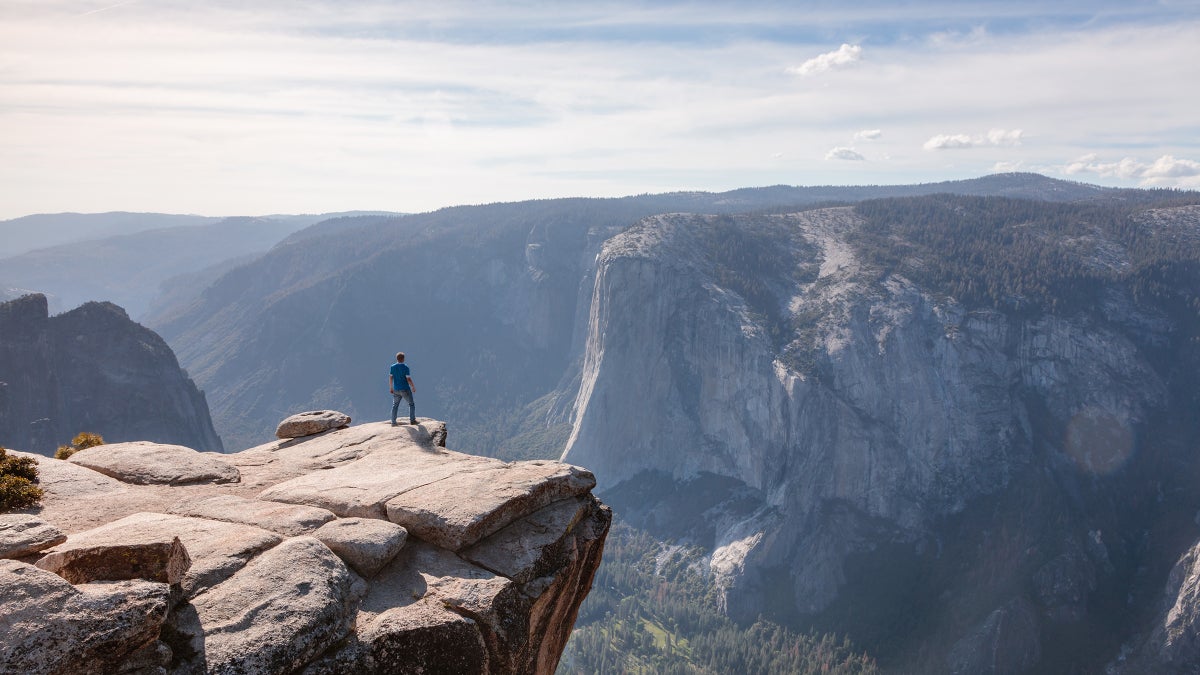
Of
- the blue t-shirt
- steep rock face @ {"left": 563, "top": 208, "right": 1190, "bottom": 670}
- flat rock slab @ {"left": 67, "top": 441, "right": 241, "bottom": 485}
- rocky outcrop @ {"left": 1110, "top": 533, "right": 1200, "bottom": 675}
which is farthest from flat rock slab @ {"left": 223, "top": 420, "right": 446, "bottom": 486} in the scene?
rocky outcrop @ {"left": 1110, "top": 533, "right": 1200, "bottom": 675}

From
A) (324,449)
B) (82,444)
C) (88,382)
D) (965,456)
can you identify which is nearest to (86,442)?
(82,444)

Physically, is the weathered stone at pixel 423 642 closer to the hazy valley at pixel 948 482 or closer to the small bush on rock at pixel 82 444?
the small bush on rock at pixel 82 444

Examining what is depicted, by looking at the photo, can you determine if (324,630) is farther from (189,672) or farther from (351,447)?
(351,447)

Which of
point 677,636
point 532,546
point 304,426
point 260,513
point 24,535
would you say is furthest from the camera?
point 677,636

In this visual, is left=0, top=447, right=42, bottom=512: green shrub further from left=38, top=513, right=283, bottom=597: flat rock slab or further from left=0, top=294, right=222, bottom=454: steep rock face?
left=0, top=294, right=222, bottom=454: steep rock face

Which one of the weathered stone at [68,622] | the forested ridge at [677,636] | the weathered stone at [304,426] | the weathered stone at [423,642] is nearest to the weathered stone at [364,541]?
the weathered stone at [423,642]

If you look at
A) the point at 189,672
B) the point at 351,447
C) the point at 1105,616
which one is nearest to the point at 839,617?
the point at 1105,616

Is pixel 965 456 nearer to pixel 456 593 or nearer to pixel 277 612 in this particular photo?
pixel 456 593
